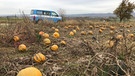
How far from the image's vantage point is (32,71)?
10.5ft

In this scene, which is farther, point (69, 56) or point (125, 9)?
point (125, 9)

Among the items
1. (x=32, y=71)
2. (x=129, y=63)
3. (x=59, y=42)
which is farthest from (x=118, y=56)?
(x=59, y=42)

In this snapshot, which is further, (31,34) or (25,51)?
(31,34)

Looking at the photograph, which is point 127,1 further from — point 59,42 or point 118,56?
point 118,56

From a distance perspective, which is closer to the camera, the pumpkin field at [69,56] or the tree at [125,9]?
the pumpkin field at [69,56]

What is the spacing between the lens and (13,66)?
4023mm

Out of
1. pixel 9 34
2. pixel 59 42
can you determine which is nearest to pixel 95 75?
pixel 59 42

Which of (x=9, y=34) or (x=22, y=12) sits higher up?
(x=22, y=12)

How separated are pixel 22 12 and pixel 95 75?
478cm

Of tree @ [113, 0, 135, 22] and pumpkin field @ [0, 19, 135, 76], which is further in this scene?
tree @ [113, 0, 135, 22]

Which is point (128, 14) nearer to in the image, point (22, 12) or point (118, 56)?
point (22, 12)

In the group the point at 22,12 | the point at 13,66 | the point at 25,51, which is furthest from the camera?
the point at 22,12

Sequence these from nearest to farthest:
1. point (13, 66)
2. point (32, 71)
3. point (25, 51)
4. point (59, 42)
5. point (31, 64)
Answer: point (32, 71), point (13, 66), point (31, 64), point (25, 51), point (59, 42)

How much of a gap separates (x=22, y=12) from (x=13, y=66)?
3760mm
